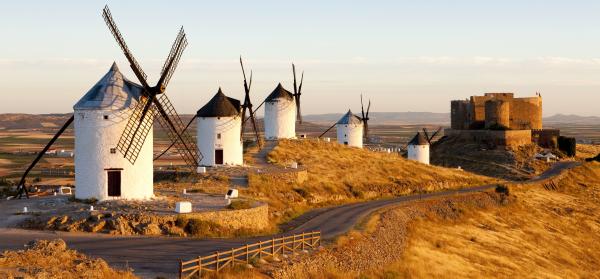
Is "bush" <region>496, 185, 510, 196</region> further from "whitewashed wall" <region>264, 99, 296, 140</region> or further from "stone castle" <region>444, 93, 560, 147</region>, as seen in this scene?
"stone castle" <region>444, 93, 560, 147</region>

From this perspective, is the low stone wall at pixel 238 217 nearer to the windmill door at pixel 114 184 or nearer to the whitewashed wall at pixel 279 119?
the windmill door at pixel 114 184

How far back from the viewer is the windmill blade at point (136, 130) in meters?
35.5

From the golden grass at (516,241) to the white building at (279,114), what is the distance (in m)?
23.4

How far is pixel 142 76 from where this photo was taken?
36.9 meters

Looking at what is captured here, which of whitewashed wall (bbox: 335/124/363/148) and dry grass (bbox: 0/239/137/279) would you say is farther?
whitewashed wall (bbox: 335/124/363/148)

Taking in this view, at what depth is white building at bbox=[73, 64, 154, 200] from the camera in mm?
35562

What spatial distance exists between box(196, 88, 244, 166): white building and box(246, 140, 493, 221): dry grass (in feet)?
21.3

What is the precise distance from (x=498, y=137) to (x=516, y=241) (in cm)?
4379

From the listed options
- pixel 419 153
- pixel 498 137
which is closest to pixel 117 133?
pixel 419 153

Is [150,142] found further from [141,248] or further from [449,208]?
[449,208]

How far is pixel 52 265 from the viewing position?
2111 cm

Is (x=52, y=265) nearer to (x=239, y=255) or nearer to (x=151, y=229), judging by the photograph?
(x=239, y=255)

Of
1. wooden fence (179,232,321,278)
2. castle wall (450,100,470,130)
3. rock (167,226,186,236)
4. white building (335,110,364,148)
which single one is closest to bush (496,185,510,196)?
white building (335,110,364,148)

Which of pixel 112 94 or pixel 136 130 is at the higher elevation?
pixel 112 94
